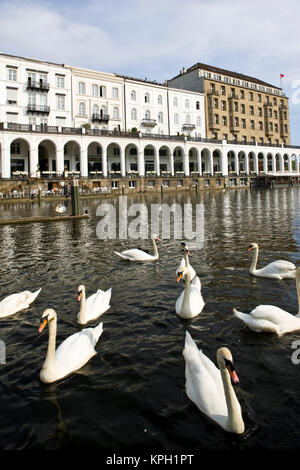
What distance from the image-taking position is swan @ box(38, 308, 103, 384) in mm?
3908

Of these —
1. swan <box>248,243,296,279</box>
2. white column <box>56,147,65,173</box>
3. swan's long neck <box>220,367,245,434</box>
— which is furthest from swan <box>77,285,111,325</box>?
white column <box>56,147,65,173</box>

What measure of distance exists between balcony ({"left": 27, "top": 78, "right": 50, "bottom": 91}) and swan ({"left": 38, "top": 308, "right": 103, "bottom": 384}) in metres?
51.5

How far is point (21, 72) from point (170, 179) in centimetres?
2830

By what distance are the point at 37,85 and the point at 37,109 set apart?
345cm

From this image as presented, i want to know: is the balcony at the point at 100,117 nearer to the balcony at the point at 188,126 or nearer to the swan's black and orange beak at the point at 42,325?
the balcony at the point at 188,126

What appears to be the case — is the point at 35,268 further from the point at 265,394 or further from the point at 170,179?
the point at 170,179

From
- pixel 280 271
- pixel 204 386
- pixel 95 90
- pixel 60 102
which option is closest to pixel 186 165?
pixel 95 90

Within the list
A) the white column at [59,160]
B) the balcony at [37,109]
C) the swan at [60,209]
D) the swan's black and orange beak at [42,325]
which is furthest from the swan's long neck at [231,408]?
the balcony at [37,109]

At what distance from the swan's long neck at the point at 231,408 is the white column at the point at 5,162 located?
1728 inches

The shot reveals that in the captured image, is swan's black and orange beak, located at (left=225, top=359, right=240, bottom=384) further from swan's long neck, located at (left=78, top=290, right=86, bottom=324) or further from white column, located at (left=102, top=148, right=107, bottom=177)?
white column, located at (left=102, top=148, right=107, bottom=177)

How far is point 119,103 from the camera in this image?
57.2m

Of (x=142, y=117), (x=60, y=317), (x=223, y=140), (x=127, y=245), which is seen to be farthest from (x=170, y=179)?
(x=60, y=317)

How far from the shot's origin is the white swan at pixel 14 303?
18.9 ft

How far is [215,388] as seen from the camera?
3287 mm
